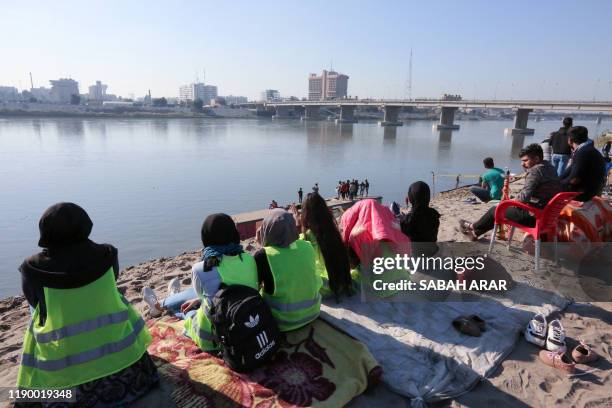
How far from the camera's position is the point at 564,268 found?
4.09m

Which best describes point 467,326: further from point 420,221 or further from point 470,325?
point 420,221

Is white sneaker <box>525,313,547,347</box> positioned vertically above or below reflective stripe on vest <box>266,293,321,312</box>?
below

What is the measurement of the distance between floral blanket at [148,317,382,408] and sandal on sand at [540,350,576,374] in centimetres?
123

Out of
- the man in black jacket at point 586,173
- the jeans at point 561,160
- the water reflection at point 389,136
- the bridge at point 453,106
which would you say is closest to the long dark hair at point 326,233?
the man in black jacket at point 586,173

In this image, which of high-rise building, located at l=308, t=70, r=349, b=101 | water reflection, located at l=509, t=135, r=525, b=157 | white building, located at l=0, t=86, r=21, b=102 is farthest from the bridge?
white building, located at l=0, t=86, r=21, b=102

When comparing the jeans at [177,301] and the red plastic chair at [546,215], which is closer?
the jeans at [177,301]

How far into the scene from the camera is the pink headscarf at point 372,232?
3408 mm

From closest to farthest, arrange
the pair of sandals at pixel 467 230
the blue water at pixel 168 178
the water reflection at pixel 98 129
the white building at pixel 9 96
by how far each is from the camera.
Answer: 1. the pair of sandals at pixel 467 230
2. the blue water at pixel 168 178
3. the water reflection at pixel 98 129
4. the white building at pixel 9 96

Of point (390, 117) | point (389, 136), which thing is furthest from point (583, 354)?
point (390, 117)

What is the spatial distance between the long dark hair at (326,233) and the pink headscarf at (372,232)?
328 mm

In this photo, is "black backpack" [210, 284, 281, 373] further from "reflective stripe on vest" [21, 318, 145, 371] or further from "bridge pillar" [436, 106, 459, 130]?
"bridge pillar" [436, 106, 459, 130]

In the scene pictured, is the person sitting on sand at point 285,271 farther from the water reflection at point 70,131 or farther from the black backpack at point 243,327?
the water reflection at point 70,131

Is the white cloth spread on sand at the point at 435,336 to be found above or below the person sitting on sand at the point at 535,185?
below

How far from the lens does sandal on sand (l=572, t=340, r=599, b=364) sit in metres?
2.61
